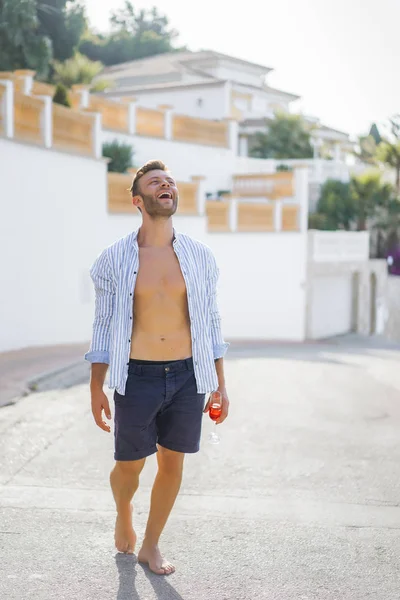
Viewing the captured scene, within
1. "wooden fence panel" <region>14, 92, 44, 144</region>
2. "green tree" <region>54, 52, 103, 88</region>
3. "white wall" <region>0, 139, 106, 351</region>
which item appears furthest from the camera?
"green tree" <region>54, 52, 103, 88</region>

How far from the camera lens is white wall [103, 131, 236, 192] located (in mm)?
28234

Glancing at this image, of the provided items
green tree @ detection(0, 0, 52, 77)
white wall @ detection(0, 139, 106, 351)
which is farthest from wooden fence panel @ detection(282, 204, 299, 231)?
green tree @ detection(0, 0, 52, 77)

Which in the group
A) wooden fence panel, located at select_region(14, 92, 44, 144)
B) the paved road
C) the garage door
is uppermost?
wooden fence panel, located at select_region(14, 92, 44, 144)

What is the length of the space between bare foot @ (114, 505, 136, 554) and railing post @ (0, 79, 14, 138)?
425 inches

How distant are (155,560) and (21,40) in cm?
2896

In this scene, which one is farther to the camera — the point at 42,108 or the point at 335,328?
the point at 335,328

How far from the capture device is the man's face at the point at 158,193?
14.6ft

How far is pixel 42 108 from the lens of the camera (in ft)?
52.7

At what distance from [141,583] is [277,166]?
1288 inches

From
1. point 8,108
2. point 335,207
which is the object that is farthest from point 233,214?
point 335,207

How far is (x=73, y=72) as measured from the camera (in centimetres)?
3712

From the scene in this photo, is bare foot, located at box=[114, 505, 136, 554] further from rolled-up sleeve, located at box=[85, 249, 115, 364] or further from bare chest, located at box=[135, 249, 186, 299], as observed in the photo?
bare chest, located at box=[135, 249, 186, 299]

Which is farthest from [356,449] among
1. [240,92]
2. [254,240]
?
[240,92]

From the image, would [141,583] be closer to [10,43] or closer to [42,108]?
[42,108]
